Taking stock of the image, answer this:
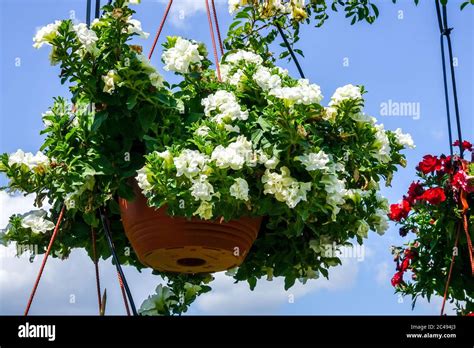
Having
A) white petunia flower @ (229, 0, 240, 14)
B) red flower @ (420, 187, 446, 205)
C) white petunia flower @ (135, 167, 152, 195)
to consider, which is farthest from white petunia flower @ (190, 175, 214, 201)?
red flower @ (420, 187, 446, 205)

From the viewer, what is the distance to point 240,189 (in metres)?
1.96

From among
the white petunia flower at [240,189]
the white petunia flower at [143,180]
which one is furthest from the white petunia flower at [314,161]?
the white petunia flower at [143,180]

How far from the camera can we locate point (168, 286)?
2.50 metres

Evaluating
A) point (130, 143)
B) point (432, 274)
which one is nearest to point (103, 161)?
point (130, 143)

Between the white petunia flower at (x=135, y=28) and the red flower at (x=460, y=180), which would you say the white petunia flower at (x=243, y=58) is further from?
the red flower at (x=460, y=180)

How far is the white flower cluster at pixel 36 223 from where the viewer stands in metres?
2.33

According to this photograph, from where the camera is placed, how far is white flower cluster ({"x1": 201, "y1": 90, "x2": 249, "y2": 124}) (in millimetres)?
2051

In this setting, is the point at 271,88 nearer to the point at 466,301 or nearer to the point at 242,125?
the point at 242,125

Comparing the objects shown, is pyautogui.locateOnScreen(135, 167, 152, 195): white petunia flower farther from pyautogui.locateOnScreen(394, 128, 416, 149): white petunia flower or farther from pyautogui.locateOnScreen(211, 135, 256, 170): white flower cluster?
pyautogui.locateOnScreen(394, 128, 416, 149): white petunia flower

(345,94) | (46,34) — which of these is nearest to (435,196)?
(345,94)
